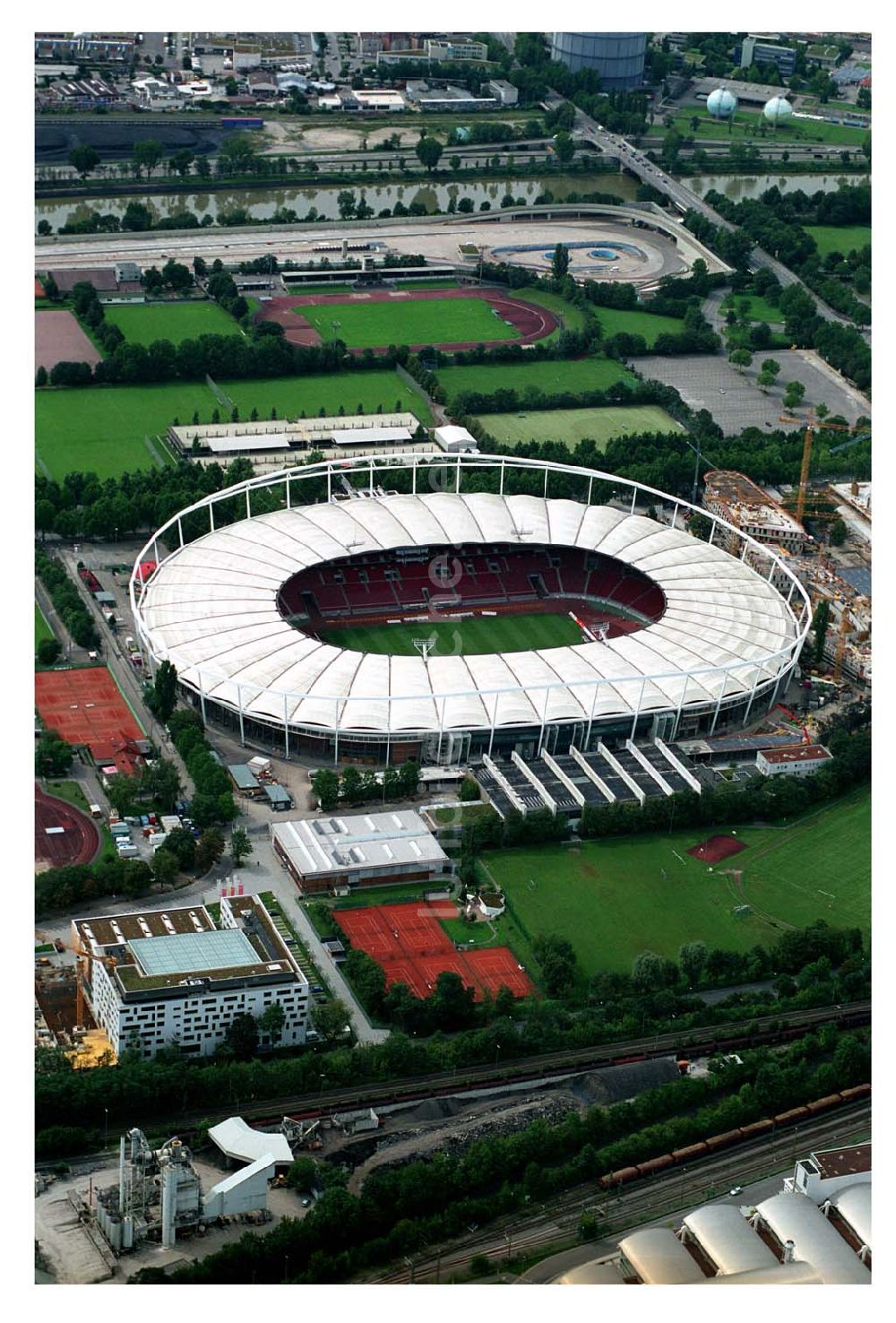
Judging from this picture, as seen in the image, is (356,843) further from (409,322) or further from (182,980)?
(409,322)

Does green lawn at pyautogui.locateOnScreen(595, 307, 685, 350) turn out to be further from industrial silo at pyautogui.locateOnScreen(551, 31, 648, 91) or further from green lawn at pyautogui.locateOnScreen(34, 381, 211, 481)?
industrial silo at pyautogui.locateOnScreen(551, 31, 648, 91)

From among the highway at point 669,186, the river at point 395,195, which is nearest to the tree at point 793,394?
the highway at point 669,186

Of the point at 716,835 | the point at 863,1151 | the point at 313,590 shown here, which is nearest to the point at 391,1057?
the point at 863,1151

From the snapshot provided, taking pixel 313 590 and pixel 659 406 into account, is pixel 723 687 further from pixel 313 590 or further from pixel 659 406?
pixel 659 406

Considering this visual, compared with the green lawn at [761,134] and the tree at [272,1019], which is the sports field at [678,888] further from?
the green lawn at [761,134]

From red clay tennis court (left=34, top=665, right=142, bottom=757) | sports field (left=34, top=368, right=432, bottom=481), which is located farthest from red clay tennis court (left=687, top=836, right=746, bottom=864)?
sports field (left=34, top=368, right=432, bottom=481)

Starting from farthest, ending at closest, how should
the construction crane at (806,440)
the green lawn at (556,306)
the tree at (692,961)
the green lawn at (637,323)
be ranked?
the green lawn at (556,306)
the green lawn at (637,323)
the construction crane at (806,440)
the tree at (692,961)

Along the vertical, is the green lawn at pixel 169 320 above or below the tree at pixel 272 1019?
above
